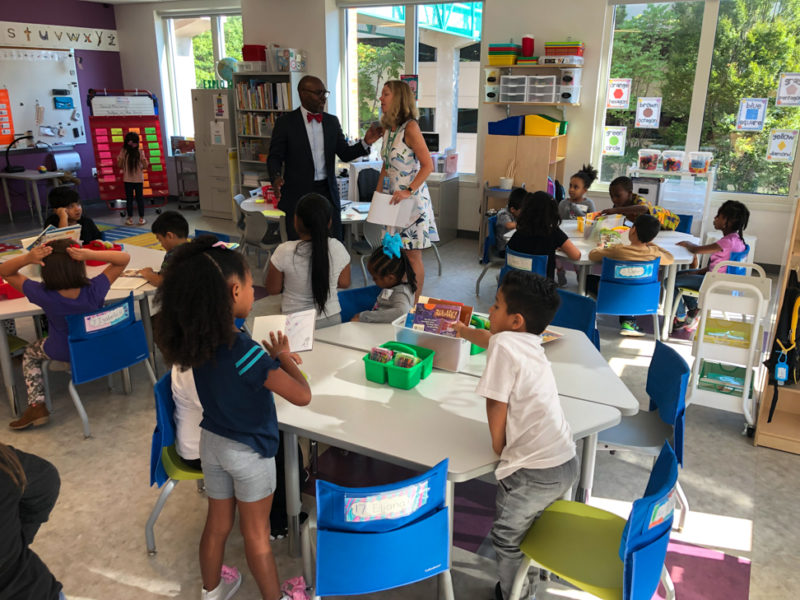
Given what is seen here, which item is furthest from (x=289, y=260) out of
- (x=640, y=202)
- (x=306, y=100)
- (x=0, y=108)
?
(x=0, y=108)

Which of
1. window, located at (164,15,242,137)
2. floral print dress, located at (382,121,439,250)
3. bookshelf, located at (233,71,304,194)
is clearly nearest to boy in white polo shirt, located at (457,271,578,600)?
floral print dress, located at (382,121,439,250)

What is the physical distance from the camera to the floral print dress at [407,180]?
4348mm

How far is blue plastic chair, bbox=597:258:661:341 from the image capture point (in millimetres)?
Answer: 4230

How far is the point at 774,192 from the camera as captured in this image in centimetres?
658

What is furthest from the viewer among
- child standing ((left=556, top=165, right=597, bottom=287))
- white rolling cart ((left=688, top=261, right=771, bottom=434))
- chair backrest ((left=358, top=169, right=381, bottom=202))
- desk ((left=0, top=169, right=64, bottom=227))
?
desk ((left=0, top=169, right=64, bottom=227))

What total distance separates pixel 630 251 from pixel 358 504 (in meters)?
3.25

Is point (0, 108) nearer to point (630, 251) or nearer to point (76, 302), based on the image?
point (76, 302)

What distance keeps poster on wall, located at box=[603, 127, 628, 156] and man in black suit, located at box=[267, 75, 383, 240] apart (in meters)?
3.57

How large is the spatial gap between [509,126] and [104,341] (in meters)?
5.04

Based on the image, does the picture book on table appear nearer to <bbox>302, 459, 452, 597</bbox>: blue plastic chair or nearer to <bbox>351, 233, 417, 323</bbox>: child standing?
<bbox>351, 233, 417, 323</bbox>: child standing

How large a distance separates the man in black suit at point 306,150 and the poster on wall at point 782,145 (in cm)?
434

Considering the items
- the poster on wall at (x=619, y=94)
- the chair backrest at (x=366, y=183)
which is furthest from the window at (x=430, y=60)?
the chair backrest at (x=366, y=183)

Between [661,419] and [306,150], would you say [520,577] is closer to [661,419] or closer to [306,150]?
[661,419]

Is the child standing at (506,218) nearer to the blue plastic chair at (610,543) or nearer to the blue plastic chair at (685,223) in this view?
the blue plastic chair at (685,223)
